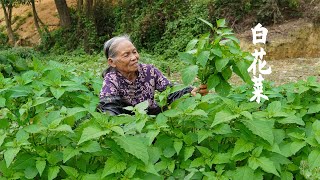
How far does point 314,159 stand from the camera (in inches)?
86.3

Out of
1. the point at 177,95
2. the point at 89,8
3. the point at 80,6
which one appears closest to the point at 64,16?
the point at 80,6

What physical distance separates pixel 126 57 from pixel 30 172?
1213 mm

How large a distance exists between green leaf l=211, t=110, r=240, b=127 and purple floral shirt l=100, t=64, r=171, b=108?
112cm

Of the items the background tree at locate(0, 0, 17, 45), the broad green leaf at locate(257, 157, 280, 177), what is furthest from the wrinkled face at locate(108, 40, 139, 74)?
the background tree at locate(0, 0, 17, 45)

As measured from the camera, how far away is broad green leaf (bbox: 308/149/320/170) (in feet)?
7.14

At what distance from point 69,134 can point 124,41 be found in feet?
3.71

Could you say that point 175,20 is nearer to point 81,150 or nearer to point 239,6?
point 239,6

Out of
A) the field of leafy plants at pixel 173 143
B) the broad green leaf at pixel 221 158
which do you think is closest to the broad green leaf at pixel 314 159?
the field of leafy plants at pixel 173 143

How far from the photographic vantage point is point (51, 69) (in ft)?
10.8

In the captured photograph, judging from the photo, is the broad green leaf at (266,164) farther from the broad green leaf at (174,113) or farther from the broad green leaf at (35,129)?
the broad green leaf at (35,129)

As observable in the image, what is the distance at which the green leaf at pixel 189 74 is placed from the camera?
2.53m

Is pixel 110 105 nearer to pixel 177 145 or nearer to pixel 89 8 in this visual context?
pixel 177 145

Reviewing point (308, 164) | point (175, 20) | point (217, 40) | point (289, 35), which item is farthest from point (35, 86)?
point (175, 20)

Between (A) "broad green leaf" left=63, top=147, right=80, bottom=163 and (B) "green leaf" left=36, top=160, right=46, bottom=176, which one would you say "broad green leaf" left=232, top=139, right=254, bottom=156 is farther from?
(B) "green leaf" left=36, top=160, right=46, bottom=176
